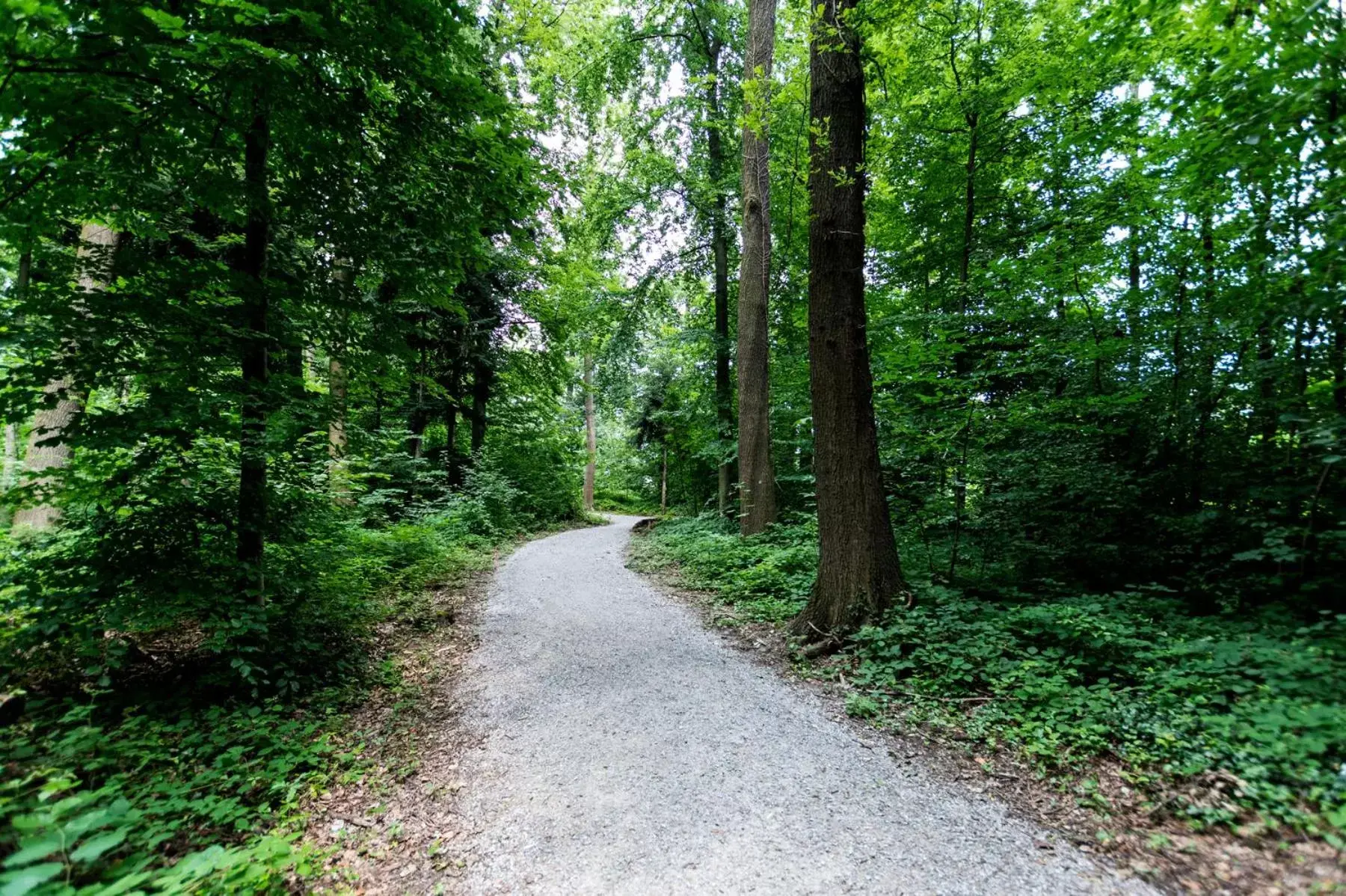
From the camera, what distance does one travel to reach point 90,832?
2.14m

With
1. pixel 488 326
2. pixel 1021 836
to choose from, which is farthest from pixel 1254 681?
pixel 488 326

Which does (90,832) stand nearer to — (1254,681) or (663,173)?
(1254,681)

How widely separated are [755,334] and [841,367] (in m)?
5.07

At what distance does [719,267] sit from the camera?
13250mm

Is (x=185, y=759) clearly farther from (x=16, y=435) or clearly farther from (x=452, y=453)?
(x=16, y=435)

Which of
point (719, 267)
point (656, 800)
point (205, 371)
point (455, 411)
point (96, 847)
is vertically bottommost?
point (656, 800)

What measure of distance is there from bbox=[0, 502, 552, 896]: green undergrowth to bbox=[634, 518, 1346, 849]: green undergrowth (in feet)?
12.3

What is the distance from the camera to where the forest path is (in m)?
2.37

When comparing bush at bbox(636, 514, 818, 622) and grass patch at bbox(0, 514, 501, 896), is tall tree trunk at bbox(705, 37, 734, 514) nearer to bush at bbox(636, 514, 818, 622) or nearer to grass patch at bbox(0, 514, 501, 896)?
bush at bbox(636, 514, 818, 622)

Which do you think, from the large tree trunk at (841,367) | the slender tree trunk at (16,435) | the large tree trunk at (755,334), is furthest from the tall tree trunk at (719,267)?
the slender tree trunk at (16,435)

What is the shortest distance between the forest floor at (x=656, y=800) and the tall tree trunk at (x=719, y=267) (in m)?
7.97

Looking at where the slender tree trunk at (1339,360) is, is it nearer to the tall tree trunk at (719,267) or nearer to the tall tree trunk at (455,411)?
the tall tree trunk at (719,267)

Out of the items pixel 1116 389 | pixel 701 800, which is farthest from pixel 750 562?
pixel 701 800

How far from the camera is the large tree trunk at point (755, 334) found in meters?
9.50
